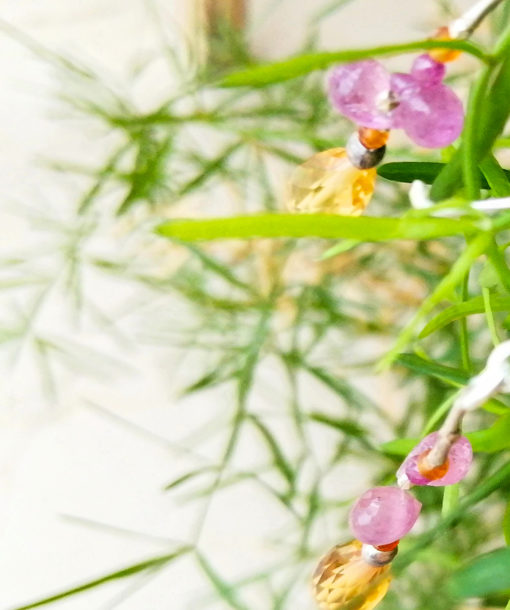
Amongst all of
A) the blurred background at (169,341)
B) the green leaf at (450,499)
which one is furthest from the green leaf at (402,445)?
Result: the blurred background at (169,341)

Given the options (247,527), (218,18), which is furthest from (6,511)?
(218,18)

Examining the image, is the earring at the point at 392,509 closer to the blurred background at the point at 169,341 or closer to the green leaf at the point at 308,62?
the green leaf at the point at 308,62

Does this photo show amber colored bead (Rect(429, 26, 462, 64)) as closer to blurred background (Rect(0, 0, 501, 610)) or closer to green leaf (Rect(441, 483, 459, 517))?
green leaf (Rect(441, 483, 459, 517))

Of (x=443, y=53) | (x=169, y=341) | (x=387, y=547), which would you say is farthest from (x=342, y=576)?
(x=169, y=341)

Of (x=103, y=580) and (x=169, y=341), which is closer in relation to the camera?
(x=103, y=580)

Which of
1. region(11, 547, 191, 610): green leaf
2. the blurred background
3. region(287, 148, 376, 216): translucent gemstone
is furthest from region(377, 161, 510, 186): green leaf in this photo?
the blurred background

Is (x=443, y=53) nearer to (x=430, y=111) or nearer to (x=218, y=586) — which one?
(x=430, y=111)

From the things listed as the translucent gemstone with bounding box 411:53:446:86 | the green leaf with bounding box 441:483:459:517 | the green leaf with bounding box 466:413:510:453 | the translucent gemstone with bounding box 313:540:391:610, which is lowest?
the translucent gemstone with bounding box 313:540:391:610
